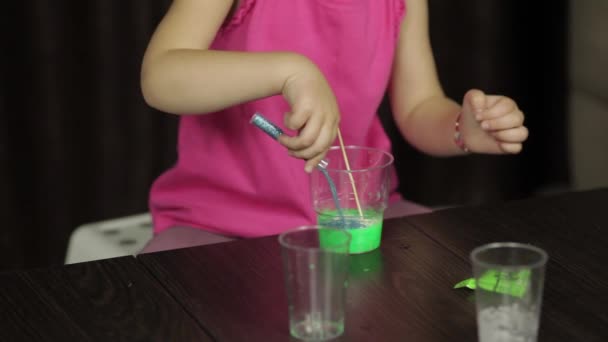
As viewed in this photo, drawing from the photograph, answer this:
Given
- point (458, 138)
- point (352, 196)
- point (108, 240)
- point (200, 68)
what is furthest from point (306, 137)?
point (108, 240)

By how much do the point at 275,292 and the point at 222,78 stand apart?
0.33 meters

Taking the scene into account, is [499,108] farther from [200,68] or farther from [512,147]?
[200,68]

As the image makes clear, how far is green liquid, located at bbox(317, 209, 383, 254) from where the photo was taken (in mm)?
1051

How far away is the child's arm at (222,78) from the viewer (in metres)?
1.03

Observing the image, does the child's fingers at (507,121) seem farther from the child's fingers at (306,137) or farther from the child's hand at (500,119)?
the child's fingers at (306,137)

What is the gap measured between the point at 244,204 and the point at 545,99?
5.21 ft

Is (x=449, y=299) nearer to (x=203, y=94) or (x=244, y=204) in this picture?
(x=203, y=94)

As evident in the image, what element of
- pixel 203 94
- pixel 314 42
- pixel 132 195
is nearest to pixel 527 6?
pixel 132 195

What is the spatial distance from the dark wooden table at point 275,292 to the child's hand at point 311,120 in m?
0.11

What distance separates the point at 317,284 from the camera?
836mm

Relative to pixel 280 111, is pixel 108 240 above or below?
below

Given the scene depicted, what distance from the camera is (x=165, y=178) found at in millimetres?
1506

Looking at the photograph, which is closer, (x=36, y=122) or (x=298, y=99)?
(x=298, y=99)

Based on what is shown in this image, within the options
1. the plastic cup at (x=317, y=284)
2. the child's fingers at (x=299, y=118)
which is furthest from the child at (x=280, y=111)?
the plastic cup at (x=317, y=284)
